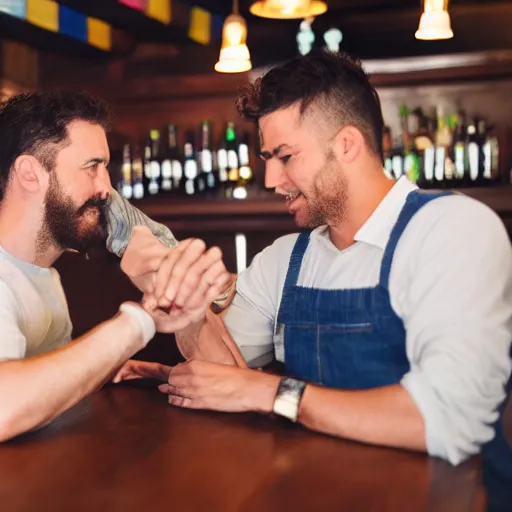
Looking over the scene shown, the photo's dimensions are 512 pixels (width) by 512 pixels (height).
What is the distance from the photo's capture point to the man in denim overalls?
1.28m

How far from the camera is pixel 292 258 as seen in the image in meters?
1.87

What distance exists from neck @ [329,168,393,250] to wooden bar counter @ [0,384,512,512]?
0.60m

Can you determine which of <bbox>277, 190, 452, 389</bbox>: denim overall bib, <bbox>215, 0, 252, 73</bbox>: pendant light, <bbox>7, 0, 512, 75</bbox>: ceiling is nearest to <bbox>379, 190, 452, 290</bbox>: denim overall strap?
<bbox>277, 190, 452, 389</bbox>: denim overall bib

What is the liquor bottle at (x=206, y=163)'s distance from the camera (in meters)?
4.13

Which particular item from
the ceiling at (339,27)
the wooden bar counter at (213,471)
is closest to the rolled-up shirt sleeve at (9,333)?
the wooden bar counter at (213,471)

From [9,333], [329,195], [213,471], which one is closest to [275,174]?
[329,195]

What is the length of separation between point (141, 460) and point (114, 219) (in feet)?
3.80

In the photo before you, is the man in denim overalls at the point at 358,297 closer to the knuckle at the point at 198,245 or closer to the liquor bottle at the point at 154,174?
the knuckle at the point at 198,245

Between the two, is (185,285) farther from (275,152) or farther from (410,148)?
(410,148)

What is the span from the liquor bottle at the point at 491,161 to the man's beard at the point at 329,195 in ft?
6.89

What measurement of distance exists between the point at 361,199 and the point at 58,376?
0.85 metres

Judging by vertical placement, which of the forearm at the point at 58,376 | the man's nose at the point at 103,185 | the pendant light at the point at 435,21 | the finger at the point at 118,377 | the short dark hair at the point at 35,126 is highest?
the pendant light at the point at 435,21

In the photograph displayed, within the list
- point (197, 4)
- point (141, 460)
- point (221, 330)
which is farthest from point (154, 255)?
point (197, 4)

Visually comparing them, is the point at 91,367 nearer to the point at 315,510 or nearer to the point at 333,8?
the point at 315,510
